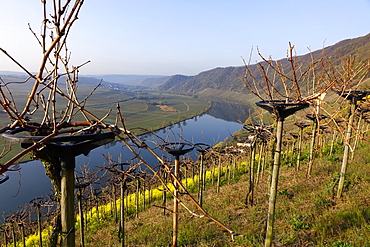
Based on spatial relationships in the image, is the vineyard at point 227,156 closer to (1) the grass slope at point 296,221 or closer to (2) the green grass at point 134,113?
(1) the grass slope at point 296,221

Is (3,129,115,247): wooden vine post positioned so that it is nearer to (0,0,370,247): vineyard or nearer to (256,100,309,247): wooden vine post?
(0,0,370,247): vineyard

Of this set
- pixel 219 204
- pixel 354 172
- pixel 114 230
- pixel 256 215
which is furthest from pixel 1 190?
pixel 354 172

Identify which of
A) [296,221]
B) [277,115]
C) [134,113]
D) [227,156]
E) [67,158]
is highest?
[277,115]

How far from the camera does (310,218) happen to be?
19.3 feet

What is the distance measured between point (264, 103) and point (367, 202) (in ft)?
16.4

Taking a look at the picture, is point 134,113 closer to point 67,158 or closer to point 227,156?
point 227,156

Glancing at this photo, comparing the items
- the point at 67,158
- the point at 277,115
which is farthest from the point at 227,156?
the point at 67,158

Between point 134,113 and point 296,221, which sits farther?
point 134,113

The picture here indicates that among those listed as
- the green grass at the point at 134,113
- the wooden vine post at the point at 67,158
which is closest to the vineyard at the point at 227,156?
the wooden vine post at the point at 67,158

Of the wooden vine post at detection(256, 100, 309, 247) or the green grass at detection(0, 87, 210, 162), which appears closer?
the wooden vine post at detection(256, 100, 309, 247)

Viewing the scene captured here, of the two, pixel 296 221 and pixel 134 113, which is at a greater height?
pixel 296 221

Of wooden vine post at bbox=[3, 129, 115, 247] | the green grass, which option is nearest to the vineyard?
wooden vine post at bbox=[3, 129, 115, 247]

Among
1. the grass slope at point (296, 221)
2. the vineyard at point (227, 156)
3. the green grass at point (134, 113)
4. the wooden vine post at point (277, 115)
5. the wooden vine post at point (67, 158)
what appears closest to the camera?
the vineyard at point (227, 156)

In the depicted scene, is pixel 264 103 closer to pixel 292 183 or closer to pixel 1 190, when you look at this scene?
pixel 292 183
